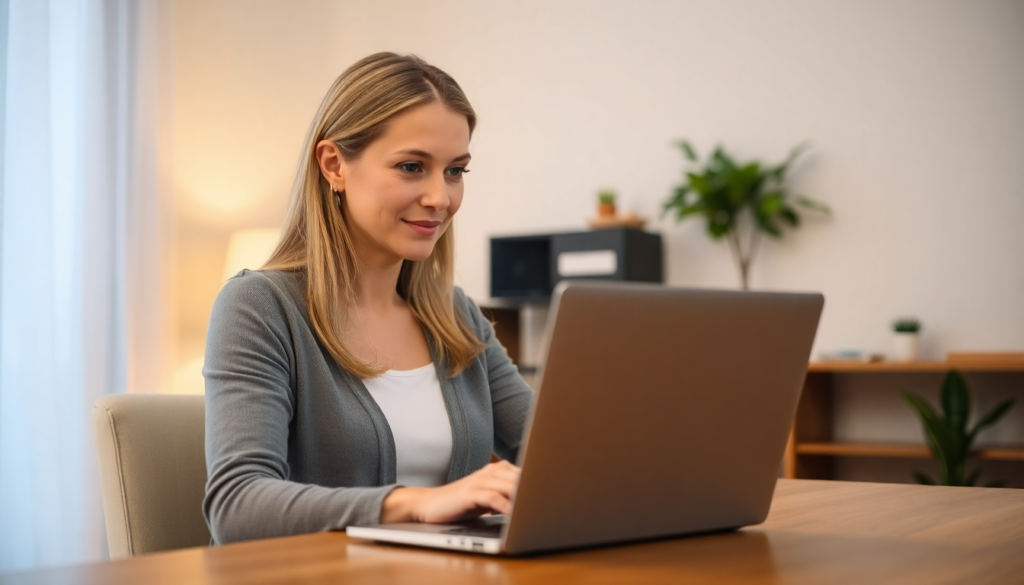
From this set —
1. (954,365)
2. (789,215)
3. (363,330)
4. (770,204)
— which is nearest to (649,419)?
(363,330)

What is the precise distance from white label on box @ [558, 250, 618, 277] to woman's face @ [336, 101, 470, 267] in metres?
2.68

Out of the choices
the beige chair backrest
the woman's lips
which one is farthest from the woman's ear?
the beige chair backrest

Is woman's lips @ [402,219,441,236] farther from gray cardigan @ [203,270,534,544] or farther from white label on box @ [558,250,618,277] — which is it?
white label on box @ [558,250,618,277]

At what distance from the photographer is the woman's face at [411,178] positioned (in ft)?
4.82

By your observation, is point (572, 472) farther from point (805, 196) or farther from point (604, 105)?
point (604, 105)

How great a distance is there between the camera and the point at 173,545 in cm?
139

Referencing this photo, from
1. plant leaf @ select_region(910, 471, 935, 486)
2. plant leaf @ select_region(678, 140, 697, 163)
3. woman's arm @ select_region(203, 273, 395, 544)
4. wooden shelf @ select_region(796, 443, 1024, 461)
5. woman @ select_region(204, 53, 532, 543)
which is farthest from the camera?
plant leaf @ select_region(678, 140, 697, 163)

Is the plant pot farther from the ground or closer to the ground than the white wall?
closer to the ground

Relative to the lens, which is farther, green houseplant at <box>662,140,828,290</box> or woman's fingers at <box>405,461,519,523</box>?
green houseplant at <box>662,140,828,290</box>

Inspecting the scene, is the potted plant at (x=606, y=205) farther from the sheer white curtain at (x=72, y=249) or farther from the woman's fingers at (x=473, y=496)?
the woman's fingers at (x=473, y=496)

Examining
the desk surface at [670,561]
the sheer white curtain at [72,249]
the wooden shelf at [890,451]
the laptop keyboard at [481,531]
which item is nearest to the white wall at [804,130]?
the wooden shelf at [890,451]

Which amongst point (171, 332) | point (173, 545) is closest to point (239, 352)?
point (173, 545)

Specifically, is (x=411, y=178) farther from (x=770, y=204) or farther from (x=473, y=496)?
(x=770, y=204)

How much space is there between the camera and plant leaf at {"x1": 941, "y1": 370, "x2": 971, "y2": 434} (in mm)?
3607
